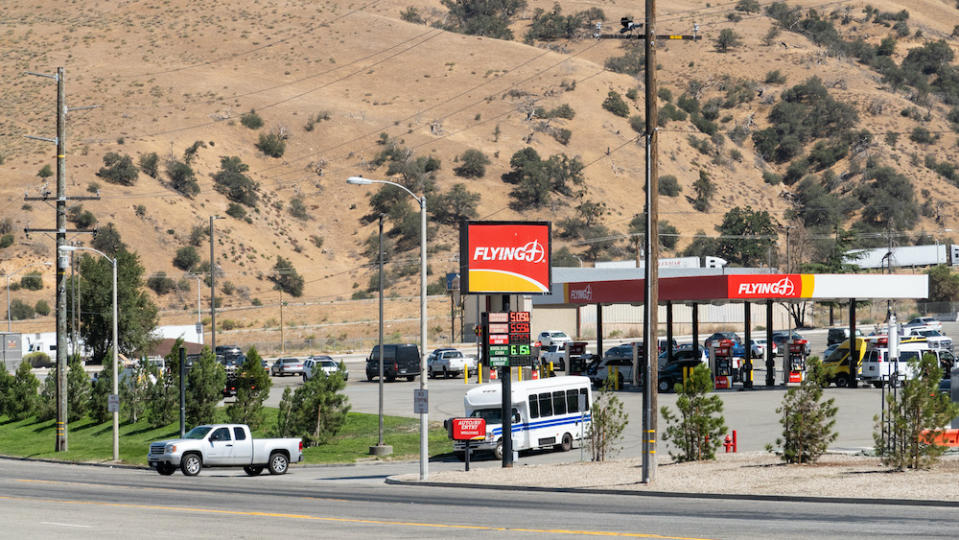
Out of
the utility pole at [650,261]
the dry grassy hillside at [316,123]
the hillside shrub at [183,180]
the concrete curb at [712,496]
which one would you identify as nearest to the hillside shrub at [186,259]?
the dry grassy hillside at [316,123]

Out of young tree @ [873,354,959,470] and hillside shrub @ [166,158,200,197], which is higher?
hillside shrub @ [166,158,200,197]

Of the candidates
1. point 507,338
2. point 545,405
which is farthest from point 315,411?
point 507,338

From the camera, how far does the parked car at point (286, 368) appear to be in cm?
8100

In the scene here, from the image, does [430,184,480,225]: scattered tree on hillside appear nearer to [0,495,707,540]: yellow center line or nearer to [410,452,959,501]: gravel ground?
[410,452,959,501]: gravel ground

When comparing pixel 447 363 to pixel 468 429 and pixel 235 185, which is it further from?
pixel 235 185

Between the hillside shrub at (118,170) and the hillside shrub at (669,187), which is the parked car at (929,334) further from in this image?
the hillside shrub at (118,170)

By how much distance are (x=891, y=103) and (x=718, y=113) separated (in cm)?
2607

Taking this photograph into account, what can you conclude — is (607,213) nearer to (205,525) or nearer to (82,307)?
(82,307)

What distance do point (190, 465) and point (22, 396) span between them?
3014 cm

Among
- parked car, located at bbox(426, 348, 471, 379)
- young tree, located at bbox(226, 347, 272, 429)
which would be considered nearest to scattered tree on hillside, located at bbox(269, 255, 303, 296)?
parked car, located at bbox(426, 348, 471, 379)

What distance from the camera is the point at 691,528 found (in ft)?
68.2

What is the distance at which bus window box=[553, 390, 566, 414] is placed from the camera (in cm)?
4284

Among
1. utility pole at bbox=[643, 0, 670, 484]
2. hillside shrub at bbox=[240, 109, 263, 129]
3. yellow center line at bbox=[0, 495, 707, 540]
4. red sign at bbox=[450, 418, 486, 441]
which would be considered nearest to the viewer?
yellow center line at bbox=[0, 495, 707, 540]

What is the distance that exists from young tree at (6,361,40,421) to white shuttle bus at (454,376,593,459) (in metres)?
32.9
